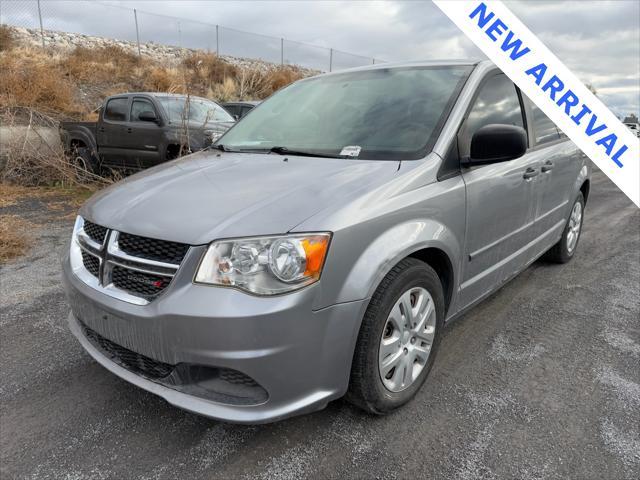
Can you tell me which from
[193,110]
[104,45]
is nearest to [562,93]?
[193,110]

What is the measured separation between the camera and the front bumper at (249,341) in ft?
5.95

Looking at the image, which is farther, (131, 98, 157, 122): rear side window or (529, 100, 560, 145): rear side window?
(131, 98, 157, 122): rear side window

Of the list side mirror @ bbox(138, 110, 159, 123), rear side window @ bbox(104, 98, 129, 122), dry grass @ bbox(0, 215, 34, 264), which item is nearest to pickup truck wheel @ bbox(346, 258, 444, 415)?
dry grass @ bbox(0, 215, 34, 264)

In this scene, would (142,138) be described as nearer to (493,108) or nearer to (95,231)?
(95,231)

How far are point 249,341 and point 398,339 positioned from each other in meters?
0.79

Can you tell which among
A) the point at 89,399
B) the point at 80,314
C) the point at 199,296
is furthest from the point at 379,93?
the point at 89,399

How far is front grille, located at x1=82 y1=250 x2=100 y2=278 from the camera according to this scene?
2.27 meters

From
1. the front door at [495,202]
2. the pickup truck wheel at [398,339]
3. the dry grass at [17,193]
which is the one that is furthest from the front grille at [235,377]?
the dry grass at [17,193]

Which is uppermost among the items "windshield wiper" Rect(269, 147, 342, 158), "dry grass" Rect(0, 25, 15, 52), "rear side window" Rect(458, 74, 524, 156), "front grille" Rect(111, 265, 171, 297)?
"dry grass" Rect(0, 25, 15, 52)

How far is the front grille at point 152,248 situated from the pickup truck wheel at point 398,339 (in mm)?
819

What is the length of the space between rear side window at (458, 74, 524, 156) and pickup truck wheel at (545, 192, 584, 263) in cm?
162

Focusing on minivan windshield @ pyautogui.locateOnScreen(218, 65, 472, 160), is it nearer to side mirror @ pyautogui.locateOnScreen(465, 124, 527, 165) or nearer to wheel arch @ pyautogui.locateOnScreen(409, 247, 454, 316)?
side mirror @ pyautogui.locateOnScreen(465, 124, 527, 165)

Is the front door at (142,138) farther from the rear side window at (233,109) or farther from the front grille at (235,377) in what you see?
the front grille at (235,377)

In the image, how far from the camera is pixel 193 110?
8336 millimetres
